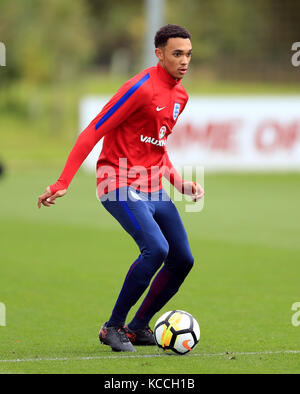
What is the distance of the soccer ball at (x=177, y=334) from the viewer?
675 cm

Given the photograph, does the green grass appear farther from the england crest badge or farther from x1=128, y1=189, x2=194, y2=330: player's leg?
the england crest badge

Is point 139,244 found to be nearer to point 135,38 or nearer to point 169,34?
→ point 169,34

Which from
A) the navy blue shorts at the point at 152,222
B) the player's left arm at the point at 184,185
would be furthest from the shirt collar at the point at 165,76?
the navy blue shorts at the point at 152,222

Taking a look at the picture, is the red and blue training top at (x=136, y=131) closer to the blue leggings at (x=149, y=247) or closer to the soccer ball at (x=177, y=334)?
the blue leggings at (x=149, y=247)

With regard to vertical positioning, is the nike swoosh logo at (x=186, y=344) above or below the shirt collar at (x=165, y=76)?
below

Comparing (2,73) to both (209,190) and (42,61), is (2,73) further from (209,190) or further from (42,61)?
(209,190)

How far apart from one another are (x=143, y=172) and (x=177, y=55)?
921 mm

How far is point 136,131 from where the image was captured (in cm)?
689

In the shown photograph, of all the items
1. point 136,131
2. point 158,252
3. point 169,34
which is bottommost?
point 158,252

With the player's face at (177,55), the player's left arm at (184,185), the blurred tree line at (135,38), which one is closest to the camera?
the player's face at (177,55)

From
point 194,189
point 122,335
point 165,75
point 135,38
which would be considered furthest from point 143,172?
point 135,38

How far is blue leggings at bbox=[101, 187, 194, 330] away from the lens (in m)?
6.73
